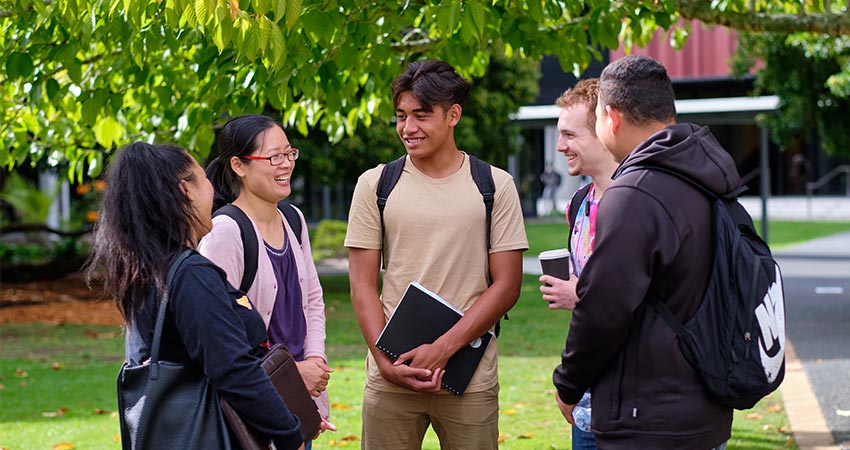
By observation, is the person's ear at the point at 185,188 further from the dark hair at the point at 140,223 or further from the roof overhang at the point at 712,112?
the roof overhang at the point at 712,112

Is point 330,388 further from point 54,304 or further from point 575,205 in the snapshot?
point 54,304

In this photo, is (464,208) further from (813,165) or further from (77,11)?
(813,165)

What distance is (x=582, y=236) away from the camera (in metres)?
3.97

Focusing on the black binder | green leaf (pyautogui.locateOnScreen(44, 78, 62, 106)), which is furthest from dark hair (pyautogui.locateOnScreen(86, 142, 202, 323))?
green leaf (pyautogui.locateOnScreen(44, 78, 62, 106))

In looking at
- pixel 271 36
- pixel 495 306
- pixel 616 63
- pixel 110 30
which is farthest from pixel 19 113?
pixel 616 63

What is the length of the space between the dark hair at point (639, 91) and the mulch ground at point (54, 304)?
11.3 m

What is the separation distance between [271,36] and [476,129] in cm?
1514

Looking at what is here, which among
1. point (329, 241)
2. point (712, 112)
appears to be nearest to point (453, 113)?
point (329, 241)

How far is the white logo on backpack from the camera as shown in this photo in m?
3.04

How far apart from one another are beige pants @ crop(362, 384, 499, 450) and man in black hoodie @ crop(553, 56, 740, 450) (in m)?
1.04

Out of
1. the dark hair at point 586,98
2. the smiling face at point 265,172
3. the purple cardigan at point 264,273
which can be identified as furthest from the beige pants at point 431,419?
the dark hair at point 586,98

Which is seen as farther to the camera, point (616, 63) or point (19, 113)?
point (19, 113)

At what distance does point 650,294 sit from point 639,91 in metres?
0.62

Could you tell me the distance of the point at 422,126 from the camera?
4.13 metres
